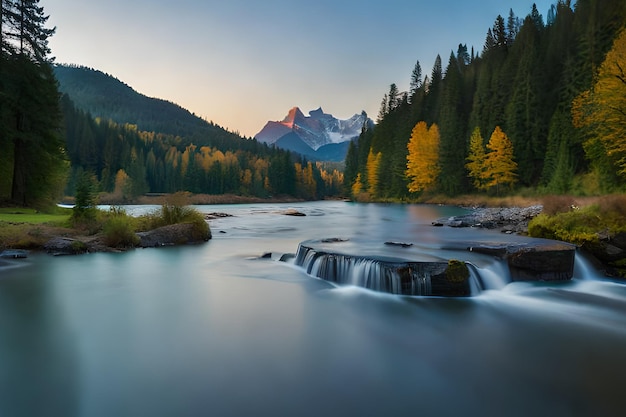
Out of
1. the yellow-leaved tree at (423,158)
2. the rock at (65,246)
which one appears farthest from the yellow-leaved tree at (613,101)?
the yellow-leaved tree at (423,158)

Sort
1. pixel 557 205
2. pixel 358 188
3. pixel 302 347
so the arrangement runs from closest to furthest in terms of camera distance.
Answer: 1. pixel 302 347
2. pixel 557 205
3. pixel 358 188

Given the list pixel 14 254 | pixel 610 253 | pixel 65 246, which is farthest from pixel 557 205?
pixel 14 254

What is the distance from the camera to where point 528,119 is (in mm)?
47250

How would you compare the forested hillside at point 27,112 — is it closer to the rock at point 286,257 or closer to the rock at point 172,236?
the rock at point 172,236

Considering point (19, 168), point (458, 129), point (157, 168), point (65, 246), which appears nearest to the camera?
point (65, 246)

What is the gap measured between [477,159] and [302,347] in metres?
52.1

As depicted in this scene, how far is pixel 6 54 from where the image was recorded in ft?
86.6

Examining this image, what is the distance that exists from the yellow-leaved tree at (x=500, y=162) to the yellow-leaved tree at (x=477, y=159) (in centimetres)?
240

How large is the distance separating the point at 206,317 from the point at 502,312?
7540mm

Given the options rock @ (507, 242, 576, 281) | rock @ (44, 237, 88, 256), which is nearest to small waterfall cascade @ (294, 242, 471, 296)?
rock @ (507, 242, 576, 281)

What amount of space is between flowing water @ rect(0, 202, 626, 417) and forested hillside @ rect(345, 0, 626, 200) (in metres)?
22.4

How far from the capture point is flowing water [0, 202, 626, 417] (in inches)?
204

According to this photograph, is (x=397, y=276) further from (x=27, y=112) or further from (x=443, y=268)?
(x=27, y=112)

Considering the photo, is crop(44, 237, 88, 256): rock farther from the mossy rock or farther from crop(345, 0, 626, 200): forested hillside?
crop(345, 0, 626, 200): forested hillside
